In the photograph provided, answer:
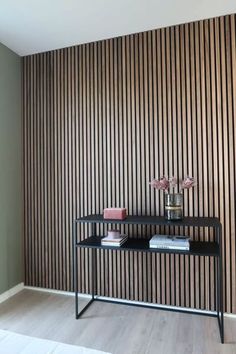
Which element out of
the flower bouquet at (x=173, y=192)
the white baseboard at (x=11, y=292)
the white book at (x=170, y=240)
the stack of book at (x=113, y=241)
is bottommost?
the white baseboard at (x=11, y=292)

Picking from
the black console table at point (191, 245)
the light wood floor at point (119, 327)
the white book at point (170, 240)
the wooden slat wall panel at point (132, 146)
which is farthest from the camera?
the wooden slat wall panel at point (132, 146)

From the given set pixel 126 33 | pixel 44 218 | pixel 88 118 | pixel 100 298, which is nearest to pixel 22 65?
pixel 88 118

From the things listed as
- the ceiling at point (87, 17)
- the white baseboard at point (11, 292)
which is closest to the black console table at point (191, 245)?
the white baseboard at point (11, 292)

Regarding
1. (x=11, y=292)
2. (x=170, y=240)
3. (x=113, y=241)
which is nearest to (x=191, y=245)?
(x=170, y=240)

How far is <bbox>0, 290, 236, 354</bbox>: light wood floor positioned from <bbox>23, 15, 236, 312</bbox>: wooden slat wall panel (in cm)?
23

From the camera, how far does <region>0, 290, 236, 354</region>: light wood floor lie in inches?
85.0

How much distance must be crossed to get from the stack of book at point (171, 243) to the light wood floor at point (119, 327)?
0.70m

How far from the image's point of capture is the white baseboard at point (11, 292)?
2.96 metres

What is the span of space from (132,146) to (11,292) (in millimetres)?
2081

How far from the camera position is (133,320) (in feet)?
8.36

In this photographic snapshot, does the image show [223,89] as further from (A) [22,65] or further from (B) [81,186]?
(A) [22,65]

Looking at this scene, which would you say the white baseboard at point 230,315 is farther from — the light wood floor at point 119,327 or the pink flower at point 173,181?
the pink flower at point 173,181

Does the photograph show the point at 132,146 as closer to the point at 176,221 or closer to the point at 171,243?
the point at 176,221

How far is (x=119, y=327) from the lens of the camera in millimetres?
2430
